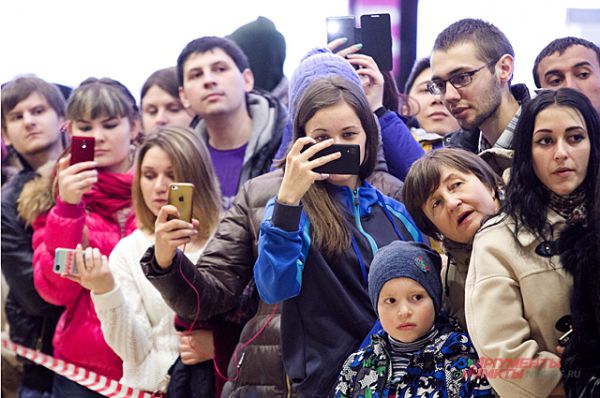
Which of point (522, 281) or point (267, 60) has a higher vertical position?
point (267, 60)

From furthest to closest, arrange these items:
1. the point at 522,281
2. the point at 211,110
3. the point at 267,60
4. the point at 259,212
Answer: the point at 267,60, the point at 211,110, the point at 259,212, the point at 522,281

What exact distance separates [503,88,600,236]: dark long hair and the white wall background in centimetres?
91

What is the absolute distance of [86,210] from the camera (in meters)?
3.49

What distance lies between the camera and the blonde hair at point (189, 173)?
3.20 m

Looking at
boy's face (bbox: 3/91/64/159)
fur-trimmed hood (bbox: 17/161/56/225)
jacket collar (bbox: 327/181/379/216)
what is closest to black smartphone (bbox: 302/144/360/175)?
jacket collar (bbox: 327/181/379/216)

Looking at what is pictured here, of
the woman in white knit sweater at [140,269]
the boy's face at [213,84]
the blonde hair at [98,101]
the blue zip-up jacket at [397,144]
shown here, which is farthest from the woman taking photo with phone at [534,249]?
the blonde hair at [98,101]

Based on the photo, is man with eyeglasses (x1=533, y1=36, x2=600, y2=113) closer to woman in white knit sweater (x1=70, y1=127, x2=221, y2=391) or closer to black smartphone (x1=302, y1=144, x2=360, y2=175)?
Answer: black smartphone (x1=302, y1=144, x2=360, y2=175)

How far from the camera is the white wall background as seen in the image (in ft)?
11.4

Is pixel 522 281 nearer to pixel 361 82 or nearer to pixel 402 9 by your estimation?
pixel 361 82

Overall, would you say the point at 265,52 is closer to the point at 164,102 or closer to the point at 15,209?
the point at 164,102

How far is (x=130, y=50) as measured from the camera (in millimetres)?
3912

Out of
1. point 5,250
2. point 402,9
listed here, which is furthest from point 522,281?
point 5,250

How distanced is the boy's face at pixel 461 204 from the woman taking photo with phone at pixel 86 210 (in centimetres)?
131

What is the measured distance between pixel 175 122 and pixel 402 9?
101 cm
